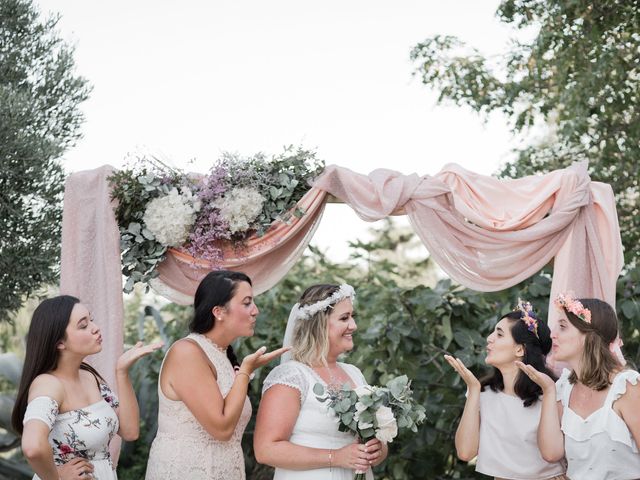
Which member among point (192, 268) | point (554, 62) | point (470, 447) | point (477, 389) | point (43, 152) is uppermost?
point (554, 62)

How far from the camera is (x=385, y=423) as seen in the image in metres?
3.87

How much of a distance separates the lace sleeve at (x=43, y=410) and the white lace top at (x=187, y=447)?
0.63 metres

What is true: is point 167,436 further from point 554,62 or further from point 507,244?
point 554,62


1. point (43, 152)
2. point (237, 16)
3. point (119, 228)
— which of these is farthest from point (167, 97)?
point (119, 228)

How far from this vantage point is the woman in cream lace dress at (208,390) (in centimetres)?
385

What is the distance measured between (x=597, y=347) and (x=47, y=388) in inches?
104

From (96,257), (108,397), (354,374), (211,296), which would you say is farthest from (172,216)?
(354,374)

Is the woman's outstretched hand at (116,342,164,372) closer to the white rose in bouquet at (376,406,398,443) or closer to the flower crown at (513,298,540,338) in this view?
the white rose in bouquet at (376,406,398,443)

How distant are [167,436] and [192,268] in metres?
1.38

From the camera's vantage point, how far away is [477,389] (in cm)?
438

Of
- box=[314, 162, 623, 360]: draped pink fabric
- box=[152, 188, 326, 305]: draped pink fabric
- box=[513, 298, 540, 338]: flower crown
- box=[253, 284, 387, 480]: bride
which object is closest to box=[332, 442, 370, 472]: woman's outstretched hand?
box=[253, 284, 387, 480]: bride

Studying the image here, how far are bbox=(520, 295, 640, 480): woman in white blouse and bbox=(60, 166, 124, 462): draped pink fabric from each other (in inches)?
94.9

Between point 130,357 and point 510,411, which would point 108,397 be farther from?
point 510,411

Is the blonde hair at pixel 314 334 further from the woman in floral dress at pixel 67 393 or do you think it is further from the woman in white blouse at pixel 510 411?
the woman in floral dress at pixel 67 393
